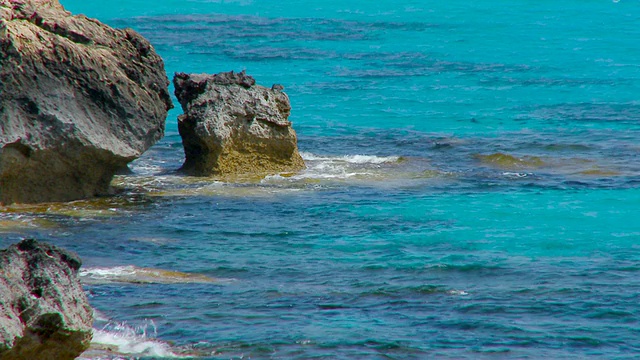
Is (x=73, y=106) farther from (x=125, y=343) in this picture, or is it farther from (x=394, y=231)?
(x=125, y=343)

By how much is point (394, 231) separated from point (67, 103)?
366cm

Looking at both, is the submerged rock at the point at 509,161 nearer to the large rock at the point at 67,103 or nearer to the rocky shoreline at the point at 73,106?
the rocky shoreline at the point at 73,106

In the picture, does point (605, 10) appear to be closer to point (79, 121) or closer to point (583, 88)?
point (583, 88)

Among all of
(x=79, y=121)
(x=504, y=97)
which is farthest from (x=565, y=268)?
(x=504, y=97)

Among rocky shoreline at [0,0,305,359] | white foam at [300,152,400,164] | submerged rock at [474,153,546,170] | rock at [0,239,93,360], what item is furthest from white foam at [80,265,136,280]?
submerged rock at [474,153,546,170]

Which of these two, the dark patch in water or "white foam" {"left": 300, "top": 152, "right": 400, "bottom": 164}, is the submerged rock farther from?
the dark patch in water

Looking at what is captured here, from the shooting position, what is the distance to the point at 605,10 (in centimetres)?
3045

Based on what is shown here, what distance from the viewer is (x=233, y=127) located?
40.8ft

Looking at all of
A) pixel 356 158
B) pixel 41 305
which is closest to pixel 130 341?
pixel 41 305

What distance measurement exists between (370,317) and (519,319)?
1098 mm

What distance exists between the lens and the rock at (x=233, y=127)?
1230 cm

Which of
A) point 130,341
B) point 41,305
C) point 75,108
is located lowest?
point 130,341

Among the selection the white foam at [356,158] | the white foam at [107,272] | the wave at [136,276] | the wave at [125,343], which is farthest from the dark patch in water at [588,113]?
the wave at [125,343]

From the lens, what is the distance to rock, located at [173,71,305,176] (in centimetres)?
1230
